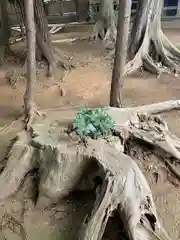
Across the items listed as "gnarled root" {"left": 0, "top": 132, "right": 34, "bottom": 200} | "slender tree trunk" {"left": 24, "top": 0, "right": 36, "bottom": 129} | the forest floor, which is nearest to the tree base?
"gnarled root" {"left": 0, "top": 132, "right": 34, "bottom": 200}

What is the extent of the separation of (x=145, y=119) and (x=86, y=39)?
5630 millimetres

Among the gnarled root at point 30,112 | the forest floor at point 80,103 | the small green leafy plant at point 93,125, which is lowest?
the forest floor at point 80,103

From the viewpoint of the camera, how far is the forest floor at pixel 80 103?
366 cm

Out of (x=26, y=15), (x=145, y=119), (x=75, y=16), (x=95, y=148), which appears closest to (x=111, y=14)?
(x=75, y=16)

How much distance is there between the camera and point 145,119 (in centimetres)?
452

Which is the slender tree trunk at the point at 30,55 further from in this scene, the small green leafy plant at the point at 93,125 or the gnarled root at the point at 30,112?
the small green leafy plant at the point at 93,125

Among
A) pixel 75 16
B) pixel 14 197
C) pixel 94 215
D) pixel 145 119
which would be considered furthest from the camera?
pixel 75 16

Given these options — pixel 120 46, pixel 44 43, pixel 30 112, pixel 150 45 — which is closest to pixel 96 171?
pixel 30 112

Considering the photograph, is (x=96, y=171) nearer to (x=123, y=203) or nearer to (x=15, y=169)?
(x=123, y=203)

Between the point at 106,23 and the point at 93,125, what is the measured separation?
634 centimetres

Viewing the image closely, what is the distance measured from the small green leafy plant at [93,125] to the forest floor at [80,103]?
67 cm

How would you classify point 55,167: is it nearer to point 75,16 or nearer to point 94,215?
point 94,215

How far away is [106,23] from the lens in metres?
9.71

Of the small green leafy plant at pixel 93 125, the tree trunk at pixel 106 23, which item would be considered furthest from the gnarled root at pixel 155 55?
the small green leafy plant at pixel 93 125
